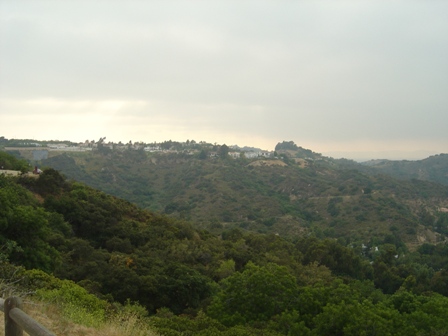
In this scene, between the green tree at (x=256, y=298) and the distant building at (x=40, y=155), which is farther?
the distant building at (x=40, y=155)

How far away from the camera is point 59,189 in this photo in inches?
1230

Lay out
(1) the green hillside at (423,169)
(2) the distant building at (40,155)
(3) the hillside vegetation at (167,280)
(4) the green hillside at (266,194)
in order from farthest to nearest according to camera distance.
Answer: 1. (1) the green hillside at (423,169)
2. (2) the distant building at (40,155)
3. (4) the green hillside at (266,194)
4. (3) the hillside vegetation at (167,280)

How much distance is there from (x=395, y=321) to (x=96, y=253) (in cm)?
→ 1452

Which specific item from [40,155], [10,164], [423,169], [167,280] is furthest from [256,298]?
[423,169]

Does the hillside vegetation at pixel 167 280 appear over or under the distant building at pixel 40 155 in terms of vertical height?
under

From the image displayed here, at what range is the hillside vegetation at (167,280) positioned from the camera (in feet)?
36.8

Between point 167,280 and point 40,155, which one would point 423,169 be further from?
point 167,280

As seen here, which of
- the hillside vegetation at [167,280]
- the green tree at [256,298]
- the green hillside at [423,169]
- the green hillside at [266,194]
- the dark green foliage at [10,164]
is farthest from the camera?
the green hillside at [423,169]

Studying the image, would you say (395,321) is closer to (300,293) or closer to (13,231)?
(300,293)

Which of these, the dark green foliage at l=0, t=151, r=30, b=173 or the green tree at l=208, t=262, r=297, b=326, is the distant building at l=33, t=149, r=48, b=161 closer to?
the dark green foliage at l=0, t=151, r=30, b=173

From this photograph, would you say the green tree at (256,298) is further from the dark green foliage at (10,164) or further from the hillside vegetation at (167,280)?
the dark green foliage at (10,164)

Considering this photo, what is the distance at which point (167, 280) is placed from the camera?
18531 millimetres

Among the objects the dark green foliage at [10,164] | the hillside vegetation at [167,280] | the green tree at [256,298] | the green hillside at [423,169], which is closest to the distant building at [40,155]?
the dark green foliage at [10,164]

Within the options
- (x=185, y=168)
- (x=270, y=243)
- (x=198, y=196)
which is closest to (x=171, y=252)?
(x=270, y=243)
